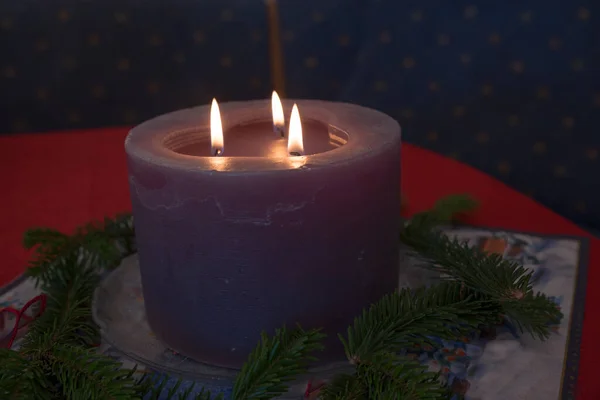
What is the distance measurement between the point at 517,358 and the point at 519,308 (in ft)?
0.15

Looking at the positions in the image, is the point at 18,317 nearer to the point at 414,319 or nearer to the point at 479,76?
the point at 414,319

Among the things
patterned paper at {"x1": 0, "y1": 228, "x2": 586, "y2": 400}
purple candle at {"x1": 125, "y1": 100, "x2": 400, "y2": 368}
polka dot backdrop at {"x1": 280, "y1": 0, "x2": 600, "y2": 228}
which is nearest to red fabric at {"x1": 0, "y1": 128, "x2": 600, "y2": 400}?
patterned paper at {"x1": 0, "y1": 228, "x2": 586, "y2": 400}

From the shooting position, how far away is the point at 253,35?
149 centimetres

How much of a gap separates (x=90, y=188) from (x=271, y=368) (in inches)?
33.2

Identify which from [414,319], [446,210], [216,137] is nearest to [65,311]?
[216,137]

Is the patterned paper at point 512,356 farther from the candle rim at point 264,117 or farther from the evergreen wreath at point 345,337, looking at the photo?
the candle rim at point 264,117

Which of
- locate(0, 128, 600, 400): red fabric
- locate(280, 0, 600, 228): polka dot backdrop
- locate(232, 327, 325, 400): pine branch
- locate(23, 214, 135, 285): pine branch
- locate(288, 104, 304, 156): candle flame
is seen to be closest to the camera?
locate(232, 327, 325, 400): pine branch

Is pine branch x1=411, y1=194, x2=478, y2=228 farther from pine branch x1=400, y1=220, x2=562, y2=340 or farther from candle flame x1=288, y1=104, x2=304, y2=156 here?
candle flame x1=288, y1=104, x2=304, y2=156

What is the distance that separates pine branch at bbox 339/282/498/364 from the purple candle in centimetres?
4

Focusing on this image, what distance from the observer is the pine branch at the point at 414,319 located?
489mm

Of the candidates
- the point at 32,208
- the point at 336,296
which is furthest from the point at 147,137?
the point at 32,208

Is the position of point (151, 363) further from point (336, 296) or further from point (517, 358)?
point (517, 358)

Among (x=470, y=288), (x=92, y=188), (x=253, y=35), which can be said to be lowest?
(x=92, y=188)

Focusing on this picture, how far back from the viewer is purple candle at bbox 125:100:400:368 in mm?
499
